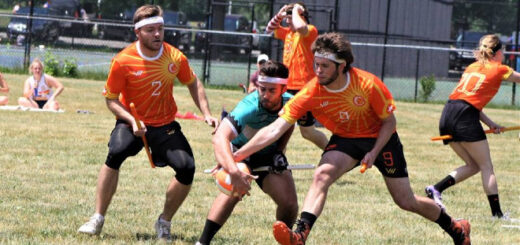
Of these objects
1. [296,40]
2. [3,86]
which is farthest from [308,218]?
[3,86]

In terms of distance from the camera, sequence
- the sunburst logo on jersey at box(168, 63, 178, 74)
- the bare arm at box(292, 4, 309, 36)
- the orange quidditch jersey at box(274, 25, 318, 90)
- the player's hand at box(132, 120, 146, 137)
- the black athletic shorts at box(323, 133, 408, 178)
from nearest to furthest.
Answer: the black athletic shorts at box(323, 133, 408, 178), the player's hand at box(132, 120, 146, 137), the sunburst logo on jersey at box(168, 63, 178, 74), the bare arm at box(292, 4, 309, 36), the orange quidditch jersey at box(274, 25, 318, 90)

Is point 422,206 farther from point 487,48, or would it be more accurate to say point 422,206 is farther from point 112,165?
point 487,48

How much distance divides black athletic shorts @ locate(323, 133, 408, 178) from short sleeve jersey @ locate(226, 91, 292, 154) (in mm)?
473

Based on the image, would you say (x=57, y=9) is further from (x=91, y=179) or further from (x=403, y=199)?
(x=403, y=199)

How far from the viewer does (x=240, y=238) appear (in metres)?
7.77

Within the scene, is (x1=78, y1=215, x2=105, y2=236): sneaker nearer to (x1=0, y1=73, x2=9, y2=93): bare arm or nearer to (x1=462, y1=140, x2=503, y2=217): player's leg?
(x1=462, y1=140, x2=503, y2=217): player's leg

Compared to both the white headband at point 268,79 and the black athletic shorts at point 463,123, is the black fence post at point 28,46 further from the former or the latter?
the white headband at point 268,79

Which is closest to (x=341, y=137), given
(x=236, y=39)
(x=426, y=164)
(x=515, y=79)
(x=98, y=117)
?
(x=515, y=79)

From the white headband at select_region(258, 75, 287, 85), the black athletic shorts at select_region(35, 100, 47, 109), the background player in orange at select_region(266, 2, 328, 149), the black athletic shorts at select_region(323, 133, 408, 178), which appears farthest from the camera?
the black athletic shorts at select_region(35, 100, 47, 109)

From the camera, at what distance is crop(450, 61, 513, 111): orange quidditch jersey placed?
9523 millimetres

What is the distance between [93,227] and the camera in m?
7.45

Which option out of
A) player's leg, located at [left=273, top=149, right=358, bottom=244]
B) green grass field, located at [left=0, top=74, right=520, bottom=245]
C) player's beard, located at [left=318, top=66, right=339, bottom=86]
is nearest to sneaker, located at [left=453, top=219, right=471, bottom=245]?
green grass field, located at [left=0, top=74, right=520, bottom=245]

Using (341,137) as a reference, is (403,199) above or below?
below

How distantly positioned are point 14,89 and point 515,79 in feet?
47.5
